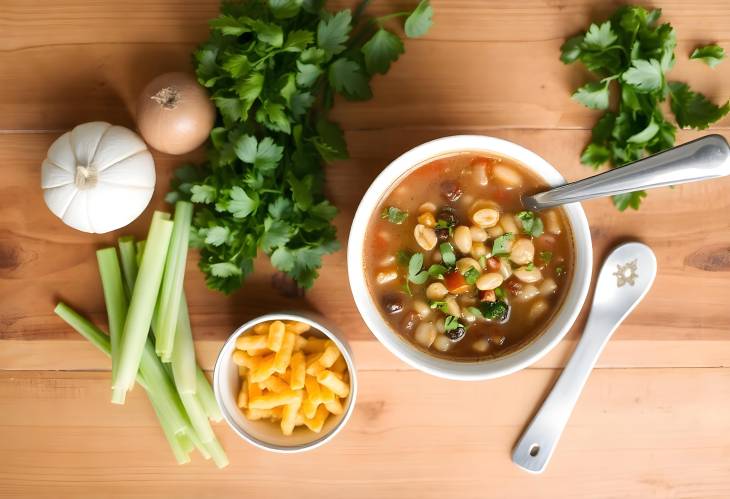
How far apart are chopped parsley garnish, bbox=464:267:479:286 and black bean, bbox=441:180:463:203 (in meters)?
0.15

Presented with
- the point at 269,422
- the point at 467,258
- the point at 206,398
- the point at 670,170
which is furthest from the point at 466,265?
the point at 206,398

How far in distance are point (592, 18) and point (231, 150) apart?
85cm

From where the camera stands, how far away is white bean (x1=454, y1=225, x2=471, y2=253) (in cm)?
129

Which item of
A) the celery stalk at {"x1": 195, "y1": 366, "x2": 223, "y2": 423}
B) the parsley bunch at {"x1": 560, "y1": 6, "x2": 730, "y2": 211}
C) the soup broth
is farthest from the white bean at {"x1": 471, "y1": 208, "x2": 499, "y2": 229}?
the celery stalk at {"x1": 195, "y1": 366, "x2": 223, "y2": 423}

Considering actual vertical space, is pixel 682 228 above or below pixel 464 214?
below

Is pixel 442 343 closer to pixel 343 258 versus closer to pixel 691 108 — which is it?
pixel 343 258

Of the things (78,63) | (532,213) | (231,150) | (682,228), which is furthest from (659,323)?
(78,63)

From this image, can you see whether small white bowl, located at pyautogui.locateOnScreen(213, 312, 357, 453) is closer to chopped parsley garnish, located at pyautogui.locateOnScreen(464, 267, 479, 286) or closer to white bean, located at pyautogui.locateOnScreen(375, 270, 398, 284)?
white bean, located at pyautogui.locateOnScreen(375, 270, 398, 284)

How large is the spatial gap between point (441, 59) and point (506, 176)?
35 centimetres

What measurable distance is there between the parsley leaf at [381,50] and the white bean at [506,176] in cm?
34

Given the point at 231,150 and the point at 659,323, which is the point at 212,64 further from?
the point at 659,323

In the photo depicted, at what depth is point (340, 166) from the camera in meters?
Answer: 1.49

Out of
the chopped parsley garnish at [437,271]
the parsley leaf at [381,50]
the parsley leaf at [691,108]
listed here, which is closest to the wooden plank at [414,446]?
the chopped parsley garnish at [437,271]

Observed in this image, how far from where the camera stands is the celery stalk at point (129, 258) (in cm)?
148
